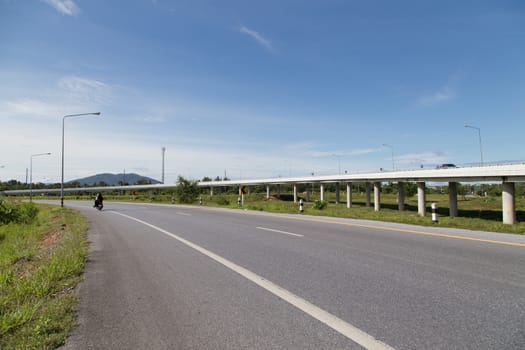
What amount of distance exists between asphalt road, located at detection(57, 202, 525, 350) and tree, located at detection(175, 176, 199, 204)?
42.5 metres

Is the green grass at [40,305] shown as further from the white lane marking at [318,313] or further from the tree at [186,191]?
the tree at [186,191]

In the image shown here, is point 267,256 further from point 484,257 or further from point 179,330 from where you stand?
point 484,257

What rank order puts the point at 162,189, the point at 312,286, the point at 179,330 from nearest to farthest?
the point at 179,330 → the point at 312,286 → the point at 162,189

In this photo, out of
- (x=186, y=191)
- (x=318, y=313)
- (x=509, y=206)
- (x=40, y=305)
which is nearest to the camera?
(x=318, y=313)

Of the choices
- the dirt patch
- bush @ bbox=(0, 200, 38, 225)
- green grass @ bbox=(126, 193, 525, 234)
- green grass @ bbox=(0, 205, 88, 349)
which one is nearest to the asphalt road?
green grass @ bbox=(0, 205, 88, 349)

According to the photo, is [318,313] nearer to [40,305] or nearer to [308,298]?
[308,298]

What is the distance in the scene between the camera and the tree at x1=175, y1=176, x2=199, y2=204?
49.7m

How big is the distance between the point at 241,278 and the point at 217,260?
152 cm

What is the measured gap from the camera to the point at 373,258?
6410 mm

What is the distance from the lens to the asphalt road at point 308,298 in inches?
122

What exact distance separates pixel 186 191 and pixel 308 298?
4762 cm

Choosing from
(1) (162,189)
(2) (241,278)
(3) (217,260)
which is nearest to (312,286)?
(2) (241,278)

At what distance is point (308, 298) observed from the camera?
13.8 ft

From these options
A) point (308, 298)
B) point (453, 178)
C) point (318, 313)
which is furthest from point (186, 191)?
point (318, 313)
